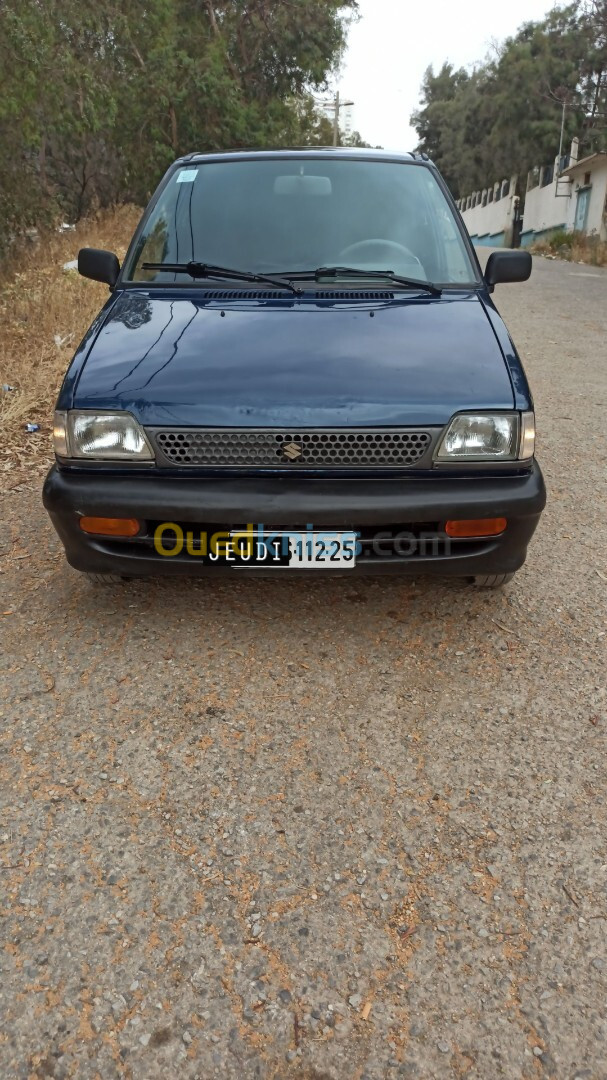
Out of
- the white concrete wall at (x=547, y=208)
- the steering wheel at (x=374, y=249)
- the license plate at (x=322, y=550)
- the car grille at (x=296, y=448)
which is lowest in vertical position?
the white concrete wall at (x=547, y=208)

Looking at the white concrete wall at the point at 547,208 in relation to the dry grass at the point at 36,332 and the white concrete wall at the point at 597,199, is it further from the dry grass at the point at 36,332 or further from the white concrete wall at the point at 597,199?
the dry grass at the point at 36,332

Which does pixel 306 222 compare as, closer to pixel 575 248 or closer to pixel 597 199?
pixel 575 248

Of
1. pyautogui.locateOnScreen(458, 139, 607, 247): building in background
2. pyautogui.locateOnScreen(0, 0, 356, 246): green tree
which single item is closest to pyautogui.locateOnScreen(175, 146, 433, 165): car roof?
pyautogui.locateOnScreen(0, 0, 356, 246): green tree

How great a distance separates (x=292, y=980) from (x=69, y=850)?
68cm

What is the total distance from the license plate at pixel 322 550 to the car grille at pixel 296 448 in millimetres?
229

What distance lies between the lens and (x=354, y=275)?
11.4 feet

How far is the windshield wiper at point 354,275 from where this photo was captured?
135 inches

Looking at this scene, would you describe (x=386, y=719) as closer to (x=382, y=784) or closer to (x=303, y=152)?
(x=382, y=784)

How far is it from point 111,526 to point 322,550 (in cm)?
71

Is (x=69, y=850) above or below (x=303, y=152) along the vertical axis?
below

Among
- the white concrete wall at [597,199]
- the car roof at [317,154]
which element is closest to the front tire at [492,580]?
the car roof at [317,154]

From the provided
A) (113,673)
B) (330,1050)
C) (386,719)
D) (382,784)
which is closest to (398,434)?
(386,719)

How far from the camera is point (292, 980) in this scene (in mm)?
1728

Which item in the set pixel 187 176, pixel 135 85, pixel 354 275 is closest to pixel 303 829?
pixel 354 275
